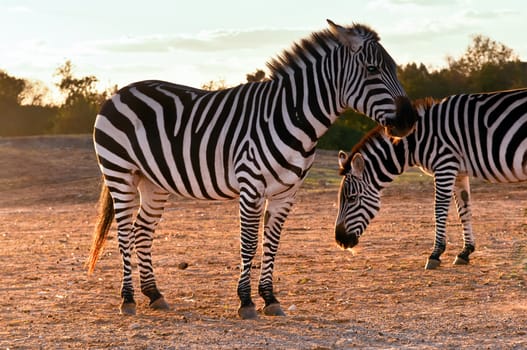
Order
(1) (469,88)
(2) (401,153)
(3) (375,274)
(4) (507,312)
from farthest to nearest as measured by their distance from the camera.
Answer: (1) (469,88)
(2) (401,153)
(3) (375,274)
(4) (507,312)

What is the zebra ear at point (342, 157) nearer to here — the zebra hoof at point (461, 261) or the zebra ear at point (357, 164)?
the zebra ear at point (357, 164)

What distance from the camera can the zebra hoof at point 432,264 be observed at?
8.94 m

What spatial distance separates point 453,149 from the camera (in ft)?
30.0


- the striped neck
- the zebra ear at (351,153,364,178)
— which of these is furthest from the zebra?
the striped neck

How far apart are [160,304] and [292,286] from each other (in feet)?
4.75

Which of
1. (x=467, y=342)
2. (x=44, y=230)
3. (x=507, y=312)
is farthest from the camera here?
(x=44, y=230)

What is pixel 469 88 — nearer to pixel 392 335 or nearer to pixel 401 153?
pixel 401 153

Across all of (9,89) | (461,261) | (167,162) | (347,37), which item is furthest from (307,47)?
(9,89)

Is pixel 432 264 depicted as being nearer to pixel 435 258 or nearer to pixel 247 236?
pixel 435 258

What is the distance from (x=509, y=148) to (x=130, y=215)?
13.1ft

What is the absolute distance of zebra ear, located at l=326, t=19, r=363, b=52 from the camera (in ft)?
21.6

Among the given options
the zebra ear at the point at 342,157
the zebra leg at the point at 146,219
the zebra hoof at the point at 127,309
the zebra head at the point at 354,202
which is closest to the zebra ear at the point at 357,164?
the zebra head at the point at 354,202

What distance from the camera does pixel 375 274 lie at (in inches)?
340

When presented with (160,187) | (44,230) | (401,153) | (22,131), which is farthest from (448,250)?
(22,131)
